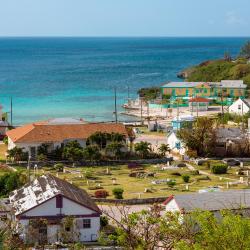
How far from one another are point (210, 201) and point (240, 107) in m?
50.6

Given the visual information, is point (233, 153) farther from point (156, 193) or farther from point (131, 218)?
point (131, 218)

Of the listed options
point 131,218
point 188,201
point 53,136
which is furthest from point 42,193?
point 53,136

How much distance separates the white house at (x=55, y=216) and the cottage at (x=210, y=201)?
3.66 meters

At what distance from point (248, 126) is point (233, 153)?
8790 millimetres

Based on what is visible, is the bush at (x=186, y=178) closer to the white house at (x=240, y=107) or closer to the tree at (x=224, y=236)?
the tree at (x=224, y=236)

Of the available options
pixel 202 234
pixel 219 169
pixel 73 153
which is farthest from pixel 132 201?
pixel 202 234

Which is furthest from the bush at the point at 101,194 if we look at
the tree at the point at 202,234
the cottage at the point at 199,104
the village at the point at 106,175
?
the cottage at the point at 199,104

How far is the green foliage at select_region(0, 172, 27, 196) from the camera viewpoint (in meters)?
36.8

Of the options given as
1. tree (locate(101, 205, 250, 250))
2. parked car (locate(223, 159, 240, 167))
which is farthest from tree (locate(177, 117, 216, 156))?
tree (locate(101, 205, 250, 250))

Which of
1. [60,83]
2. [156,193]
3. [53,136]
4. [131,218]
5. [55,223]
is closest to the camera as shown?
[131,218]

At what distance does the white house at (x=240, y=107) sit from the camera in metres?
79.9

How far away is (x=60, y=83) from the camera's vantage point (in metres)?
134

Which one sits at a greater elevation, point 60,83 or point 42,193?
point 60,83

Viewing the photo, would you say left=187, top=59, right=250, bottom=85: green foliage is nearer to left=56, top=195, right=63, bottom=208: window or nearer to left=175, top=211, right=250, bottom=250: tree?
left=56, top=195, right=63, bottom=208: window
